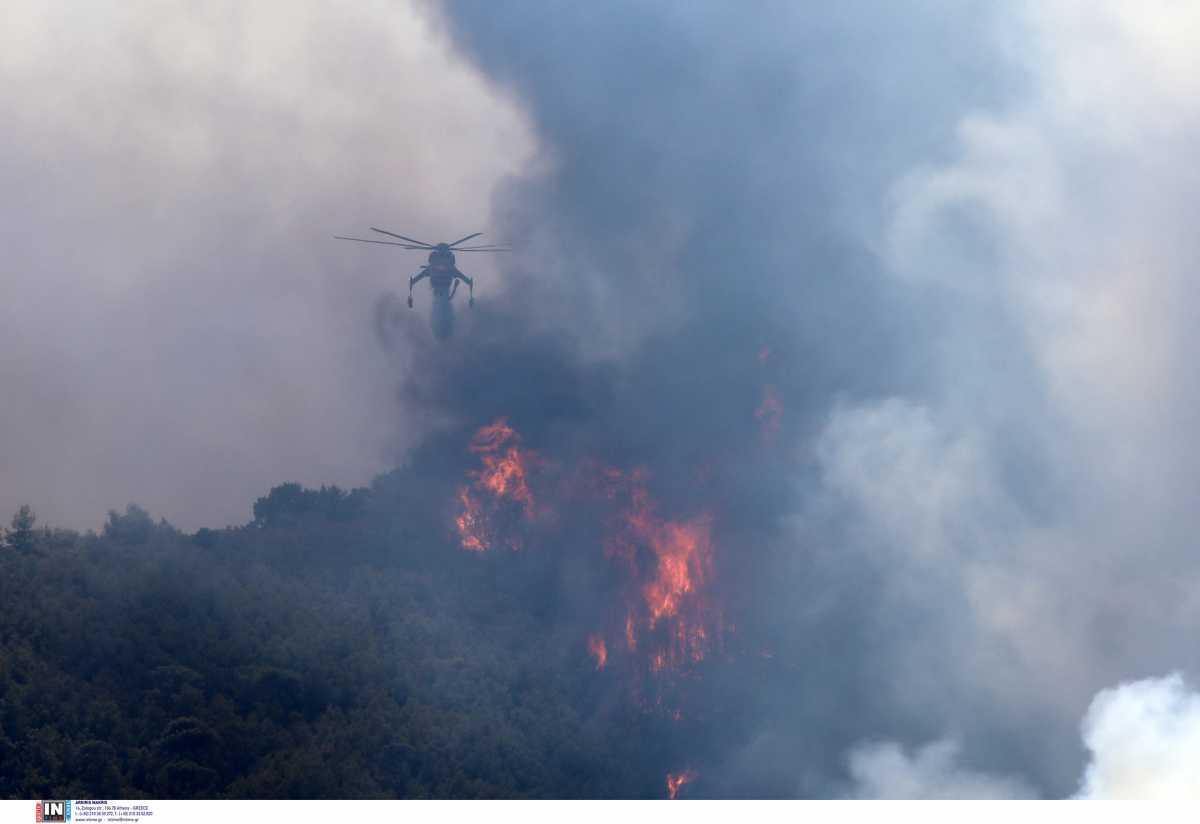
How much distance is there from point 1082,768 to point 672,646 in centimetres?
3137

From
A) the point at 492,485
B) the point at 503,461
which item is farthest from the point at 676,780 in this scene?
the point at 503,461

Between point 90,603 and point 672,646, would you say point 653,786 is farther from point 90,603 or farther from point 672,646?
point 90,603

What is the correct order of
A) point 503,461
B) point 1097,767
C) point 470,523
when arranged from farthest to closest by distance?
point 470,523
point 503,461
point 1097,767

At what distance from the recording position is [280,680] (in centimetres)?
8688

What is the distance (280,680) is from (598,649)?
84.8 feet

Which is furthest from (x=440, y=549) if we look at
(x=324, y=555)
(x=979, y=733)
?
(x=979, y=733)

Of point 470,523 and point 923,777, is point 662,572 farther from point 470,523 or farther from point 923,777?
point 923,777

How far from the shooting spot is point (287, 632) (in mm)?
92750

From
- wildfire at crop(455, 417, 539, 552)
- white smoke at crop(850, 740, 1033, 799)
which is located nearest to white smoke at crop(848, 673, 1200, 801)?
white smoke at crop(850, 740, 1033, 799)

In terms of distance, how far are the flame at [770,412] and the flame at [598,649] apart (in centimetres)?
2052

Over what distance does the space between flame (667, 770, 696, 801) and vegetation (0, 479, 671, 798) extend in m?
1.38

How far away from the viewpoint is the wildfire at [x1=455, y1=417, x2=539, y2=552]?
378 ft

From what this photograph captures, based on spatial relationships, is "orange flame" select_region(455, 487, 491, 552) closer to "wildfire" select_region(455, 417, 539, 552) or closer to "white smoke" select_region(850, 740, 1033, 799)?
"wildfire" select_region(455, 417, 539, 552)

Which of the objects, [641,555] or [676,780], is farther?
[641,555]
